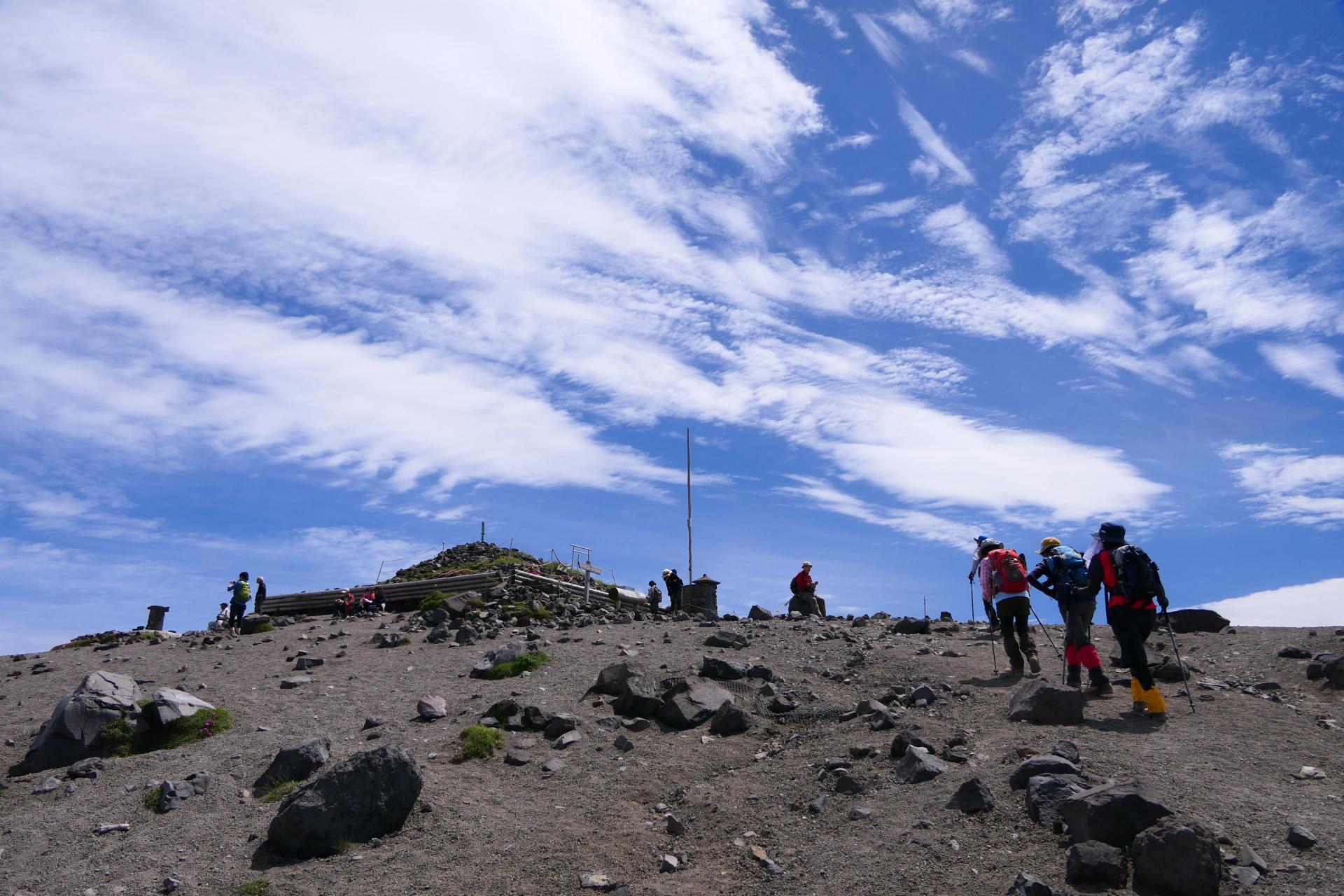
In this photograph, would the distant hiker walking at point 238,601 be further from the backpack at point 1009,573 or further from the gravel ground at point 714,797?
the backpack at point 1009,573

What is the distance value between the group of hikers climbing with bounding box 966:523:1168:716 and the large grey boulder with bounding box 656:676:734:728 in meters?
4.89

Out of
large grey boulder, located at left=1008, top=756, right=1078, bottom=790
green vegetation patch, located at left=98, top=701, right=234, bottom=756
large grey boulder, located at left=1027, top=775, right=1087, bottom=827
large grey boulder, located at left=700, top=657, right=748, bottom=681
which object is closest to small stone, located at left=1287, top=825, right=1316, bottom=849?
large grey boulder, located at left=1027, top=775, right=1087, bottom=827

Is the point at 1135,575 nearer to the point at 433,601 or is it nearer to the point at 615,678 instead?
the point at 615,678

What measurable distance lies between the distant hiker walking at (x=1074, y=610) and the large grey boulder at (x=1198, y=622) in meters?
6.26

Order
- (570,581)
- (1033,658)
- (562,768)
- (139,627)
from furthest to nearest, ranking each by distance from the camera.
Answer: (570,581), (139,627), (1033,658), (562,768)

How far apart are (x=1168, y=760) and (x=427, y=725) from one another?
11502mm

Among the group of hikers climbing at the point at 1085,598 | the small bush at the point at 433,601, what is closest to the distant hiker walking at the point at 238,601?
the small bush at the point at 433,601

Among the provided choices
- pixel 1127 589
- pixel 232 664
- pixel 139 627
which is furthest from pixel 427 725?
pixel 139 627

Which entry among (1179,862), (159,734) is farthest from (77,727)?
(1179,862)

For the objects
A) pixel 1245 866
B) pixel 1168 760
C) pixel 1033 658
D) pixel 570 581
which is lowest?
pixel 1245 866

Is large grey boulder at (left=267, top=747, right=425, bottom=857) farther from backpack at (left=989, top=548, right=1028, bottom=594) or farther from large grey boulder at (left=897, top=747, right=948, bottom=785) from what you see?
backpack at (left=989, top=548, right=1028, bottom=594)

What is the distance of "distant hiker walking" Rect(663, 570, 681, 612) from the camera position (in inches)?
1346

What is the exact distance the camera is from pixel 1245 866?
808 cm

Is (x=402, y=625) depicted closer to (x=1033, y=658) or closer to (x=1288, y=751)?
(x=1033, y=658)
